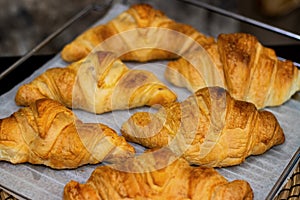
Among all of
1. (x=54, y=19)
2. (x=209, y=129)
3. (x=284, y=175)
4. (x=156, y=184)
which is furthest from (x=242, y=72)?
(x=54, y=19)

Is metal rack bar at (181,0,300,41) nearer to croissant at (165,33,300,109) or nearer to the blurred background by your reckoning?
croissant at (165,33,300,109)

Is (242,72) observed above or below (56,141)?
above

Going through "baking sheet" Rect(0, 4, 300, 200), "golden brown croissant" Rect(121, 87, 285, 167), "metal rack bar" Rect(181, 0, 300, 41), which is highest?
"metal rack bar" Rect(181, 0, 300, 41)

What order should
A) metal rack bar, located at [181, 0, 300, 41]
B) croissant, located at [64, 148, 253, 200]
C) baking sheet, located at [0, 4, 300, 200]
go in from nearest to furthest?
croissant, located at [64, 148, 253, 200] < baking sheet, located at [0, 4, 300, 200] < metal rack bar, located at [181, 0, 300, 41]

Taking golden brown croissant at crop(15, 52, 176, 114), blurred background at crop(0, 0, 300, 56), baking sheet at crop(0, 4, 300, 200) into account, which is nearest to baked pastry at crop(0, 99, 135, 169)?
baking sheet at crop(0, 4, 300, 200)

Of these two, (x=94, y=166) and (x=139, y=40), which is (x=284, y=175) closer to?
(x=94, y=166)

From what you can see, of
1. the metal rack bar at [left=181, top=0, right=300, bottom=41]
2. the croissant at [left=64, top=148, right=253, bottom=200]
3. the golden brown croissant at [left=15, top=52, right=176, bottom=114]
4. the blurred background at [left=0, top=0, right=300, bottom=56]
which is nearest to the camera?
the croissant at [left=64, top=148, right=253, bottom=200]

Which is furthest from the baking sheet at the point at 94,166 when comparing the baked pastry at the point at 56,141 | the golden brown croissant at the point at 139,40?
the golden brown croissant at the point at 139,40
